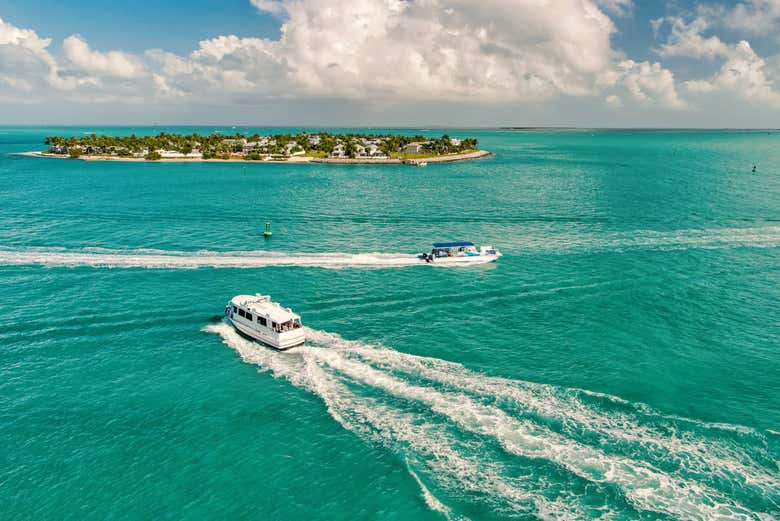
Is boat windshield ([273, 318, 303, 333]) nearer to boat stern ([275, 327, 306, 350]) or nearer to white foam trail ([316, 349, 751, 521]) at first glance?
boat stern ([275, 327, 306, 350])

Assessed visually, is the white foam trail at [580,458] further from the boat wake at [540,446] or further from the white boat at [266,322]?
the white boat at [266,322]

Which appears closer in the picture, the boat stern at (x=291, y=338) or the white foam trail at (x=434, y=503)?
the white foam trail at (x=434, y=503)

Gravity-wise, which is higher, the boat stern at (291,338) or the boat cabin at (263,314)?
the boat cabin at (263,314)

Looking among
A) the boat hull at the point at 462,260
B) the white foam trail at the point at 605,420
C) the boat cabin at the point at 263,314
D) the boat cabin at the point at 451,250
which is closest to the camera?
the white foam trail at the point at 605,420

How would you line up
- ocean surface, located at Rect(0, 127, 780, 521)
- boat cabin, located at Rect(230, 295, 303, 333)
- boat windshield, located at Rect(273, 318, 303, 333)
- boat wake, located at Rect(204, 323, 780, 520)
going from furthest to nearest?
1. boat cabin, located at Rect(230, 295, 303, 333)
2. boat windshield, located at Rect(273, 318, 303, 333)
3. ocean surface, located at Rect(0, 127, 780, 521)
4. boat wake, located at Rect(204, 323, 780, 520)

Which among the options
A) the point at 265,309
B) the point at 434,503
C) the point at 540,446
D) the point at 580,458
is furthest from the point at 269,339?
the point at 580,458

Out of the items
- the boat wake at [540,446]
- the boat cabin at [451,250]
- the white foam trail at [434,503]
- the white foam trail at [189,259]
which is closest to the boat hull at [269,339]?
the boat wake at [540,446]

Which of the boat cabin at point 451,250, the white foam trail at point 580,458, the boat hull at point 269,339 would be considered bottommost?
the white foam trail at point 580,458

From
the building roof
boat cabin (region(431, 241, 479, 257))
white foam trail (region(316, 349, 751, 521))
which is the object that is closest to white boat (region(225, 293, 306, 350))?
the building roof

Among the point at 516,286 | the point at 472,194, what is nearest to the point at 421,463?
the point at 516,286
